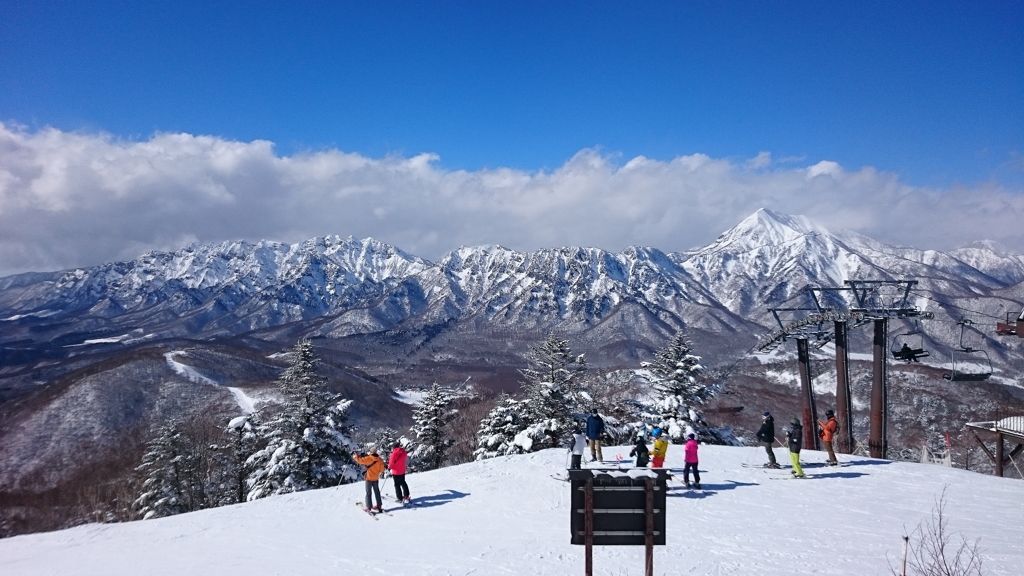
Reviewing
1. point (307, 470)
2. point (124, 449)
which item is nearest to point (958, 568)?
point (307, 470)

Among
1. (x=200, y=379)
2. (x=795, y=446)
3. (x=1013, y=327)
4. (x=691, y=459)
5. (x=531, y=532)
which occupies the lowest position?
(x=200, y=379)

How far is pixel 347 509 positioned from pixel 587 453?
916 centimetres

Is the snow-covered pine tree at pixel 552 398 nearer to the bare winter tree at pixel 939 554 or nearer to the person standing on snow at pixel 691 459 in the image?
the person standing on snow at pixel 691 459

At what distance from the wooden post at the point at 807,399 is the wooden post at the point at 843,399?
208cm

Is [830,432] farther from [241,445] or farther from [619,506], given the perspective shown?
[241,445]

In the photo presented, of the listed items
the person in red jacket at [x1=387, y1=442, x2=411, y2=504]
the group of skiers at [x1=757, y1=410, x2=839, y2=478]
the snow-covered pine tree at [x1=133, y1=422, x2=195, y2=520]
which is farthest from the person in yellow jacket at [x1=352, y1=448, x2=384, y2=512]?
the snow-covered pine tree at [x1=133, y1=422, x2=195, y2=520]

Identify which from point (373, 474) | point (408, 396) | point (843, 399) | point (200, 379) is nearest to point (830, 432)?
point (843, 399)

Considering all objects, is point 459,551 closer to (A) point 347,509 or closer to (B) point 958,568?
(A) point 347,509

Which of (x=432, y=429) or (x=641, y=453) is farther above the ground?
(x=641, y=453)

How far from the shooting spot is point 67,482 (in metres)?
80.8

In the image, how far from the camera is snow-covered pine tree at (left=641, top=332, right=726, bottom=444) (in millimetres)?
29344

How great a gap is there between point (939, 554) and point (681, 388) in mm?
19567

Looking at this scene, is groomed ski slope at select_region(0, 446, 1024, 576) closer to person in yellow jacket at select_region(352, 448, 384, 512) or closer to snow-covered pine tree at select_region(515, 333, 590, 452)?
person in yellow jacket at select_region(352, 448, 384, 512)

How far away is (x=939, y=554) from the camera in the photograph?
1097 cm
